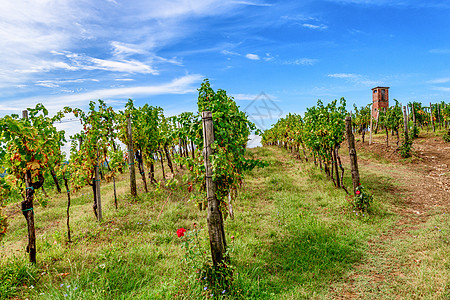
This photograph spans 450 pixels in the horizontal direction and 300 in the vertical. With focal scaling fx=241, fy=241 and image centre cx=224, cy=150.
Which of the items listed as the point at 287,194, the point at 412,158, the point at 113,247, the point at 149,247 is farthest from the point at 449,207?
the point at 113,247

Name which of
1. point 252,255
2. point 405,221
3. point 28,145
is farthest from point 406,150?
point 28,145

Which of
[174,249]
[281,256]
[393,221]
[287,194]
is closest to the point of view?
[281,256]

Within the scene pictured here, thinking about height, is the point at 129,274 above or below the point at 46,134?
below

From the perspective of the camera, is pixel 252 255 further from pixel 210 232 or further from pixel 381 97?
pixel 381 97

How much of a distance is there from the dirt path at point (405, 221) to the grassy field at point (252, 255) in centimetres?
3

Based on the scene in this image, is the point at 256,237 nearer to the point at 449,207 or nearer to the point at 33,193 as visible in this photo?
the point at 33,193

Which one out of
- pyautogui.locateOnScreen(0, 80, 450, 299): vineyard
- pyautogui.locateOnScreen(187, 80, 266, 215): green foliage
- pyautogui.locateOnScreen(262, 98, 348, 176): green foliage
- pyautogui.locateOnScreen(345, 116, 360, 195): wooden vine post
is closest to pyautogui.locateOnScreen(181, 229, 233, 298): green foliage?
pyautogui.locateOnScreen(0, 80, 450, 299): vineyard

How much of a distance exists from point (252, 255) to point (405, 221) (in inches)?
206

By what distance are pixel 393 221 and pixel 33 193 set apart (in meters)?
9.59

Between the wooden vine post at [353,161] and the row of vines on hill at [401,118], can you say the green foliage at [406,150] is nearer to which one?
the row of vines on hill at [401,118]

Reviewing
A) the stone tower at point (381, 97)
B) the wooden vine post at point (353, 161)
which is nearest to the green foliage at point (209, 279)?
the wooden vine post at point (353, 161)

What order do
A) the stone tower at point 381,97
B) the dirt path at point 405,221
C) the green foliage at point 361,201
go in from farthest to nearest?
the stone tower at point 381,97
the green foliage at point 361,201
the dirt path at point 405,221

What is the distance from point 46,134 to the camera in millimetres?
5496

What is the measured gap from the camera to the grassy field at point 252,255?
161 inches
